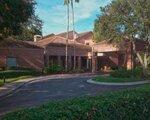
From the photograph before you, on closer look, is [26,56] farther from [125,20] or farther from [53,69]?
[125,20]

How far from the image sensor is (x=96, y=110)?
27.2ft

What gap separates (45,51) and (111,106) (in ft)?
171

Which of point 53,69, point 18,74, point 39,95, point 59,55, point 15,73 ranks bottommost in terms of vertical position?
point 39,95

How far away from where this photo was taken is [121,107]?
30.1 ft

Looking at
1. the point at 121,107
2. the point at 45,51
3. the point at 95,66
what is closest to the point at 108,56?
the point at 95,66

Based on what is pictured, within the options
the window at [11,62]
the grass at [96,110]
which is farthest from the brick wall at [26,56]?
the grass at [96,110]

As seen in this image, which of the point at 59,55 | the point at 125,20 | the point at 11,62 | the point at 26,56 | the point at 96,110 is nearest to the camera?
the point at 96,110

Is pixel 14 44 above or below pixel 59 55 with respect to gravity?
above

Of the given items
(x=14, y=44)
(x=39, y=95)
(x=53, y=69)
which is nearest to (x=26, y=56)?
(x=14, y=44)

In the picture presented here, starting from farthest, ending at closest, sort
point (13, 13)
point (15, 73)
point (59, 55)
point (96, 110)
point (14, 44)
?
point (59, 55) < point (14, 44) < point (15, 73) < point (13, 13) < point (96, 110)

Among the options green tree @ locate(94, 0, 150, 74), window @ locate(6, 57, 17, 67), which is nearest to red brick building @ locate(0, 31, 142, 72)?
window @ locate(6, 57, 17, 67)

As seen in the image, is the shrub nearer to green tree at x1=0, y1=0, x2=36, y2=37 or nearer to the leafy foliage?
the leafy foliage

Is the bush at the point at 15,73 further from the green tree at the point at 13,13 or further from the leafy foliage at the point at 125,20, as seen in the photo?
the green tree at the point at 13,13

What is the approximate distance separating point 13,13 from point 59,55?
3778 cm
